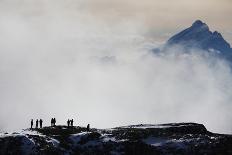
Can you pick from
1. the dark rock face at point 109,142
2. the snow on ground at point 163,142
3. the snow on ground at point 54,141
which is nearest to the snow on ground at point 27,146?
the dark rock face at point 109,142

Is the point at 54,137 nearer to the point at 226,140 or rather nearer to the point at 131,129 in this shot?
the point at 131,129

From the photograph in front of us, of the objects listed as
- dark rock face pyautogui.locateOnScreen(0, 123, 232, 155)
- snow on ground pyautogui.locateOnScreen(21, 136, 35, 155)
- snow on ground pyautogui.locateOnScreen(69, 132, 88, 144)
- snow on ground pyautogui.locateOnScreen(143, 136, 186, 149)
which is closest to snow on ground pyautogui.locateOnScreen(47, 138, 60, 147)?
dark rock face pyautogui.locateOnScreen(0, 123, 232, 155)

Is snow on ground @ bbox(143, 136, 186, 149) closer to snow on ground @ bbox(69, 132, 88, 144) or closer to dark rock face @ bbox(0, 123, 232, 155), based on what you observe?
dark rock face @ bbox(0, 123, 232, 155)

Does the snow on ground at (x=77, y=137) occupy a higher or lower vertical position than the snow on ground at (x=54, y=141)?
higher

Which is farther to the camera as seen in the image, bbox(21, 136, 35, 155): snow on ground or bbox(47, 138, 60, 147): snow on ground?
bbox(47, 138, 60, 147): snow on ground

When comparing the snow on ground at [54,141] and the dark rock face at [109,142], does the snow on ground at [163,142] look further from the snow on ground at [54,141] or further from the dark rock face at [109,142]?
the snow on ground at [54,141]

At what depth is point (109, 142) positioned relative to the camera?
5723 inches

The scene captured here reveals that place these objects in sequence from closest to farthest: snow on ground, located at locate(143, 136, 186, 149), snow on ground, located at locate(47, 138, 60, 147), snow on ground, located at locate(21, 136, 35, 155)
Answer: snow on ground, located at locate(21, 136, 35, 155)
snow on ground, located at locate(47, 138, 60, 147)
snow on ground, located at locate(143, 136, 186, 149)

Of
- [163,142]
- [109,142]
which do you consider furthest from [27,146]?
[163,142]

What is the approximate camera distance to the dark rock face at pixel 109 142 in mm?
135875

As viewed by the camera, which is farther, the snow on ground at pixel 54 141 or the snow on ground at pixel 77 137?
the snow on ground at pixel 77 137

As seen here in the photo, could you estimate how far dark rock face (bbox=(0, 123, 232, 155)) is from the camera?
135875mm

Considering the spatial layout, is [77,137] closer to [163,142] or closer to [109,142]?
[109,142]

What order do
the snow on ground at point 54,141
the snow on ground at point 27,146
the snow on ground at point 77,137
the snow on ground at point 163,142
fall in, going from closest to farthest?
the snow on ground at point 27,146 → the snow on ground at point 54,141 → the snow on ground at point 77,137 → the snow on ground at point 163,142
